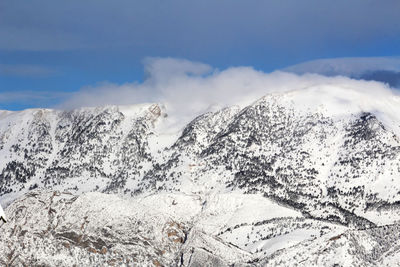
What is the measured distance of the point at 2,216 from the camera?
57.2m

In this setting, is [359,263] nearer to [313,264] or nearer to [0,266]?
[313,264]

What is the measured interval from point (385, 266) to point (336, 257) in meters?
16.1

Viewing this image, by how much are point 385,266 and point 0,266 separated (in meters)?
131

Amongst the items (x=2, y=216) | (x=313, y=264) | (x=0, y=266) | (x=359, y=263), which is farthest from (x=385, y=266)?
(x=2, y=216)

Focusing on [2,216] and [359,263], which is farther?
[359,263]

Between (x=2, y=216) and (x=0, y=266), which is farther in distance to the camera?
(x=0, y=266)

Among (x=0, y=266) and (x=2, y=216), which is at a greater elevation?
(x=2, y=216)

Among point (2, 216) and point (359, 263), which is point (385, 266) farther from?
point (2, 216)

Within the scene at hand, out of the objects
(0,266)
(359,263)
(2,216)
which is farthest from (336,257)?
(2,216)

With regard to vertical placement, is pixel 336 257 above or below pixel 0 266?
above

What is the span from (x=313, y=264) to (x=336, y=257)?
814 cm

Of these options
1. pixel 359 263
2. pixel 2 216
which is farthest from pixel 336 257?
pixel 2 216

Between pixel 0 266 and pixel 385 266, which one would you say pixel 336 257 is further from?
pixel 0 266

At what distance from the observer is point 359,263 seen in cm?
19175
